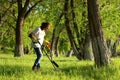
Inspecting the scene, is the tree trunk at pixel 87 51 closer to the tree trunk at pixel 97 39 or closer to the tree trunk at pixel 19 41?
the tree trunk at pixel 19 41

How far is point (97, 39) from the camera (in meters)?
14.6

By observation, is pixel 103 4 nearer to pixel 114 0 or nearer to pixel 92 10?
pixel 114 0

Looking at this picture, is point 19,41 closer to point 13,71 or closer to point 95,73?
point 13,71

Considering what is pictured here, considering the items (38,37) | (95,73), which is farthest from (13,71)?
(95,73)

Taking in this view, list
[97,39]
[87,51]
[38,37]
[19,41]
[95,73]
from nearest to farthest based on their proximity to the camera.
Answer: [95,73] < [38,37] < [97,39] < [87,51] < [19,41]

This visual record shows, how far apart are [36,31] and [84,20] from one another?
1529cm

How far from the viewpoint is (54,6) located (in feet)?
107

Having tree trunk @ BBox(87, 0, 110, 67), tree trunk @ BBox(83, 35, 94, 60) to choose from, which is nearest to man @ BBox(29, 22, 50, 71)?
tree trunk @ BBox(87, 0, 110, 67)

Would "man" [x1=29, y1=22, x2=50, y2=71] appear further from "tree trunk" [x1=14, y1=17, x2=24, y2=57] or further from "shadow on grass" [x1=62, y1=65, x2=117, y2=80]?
"tree trunk" [x1=14, y1=17, x2=24, y2=57]

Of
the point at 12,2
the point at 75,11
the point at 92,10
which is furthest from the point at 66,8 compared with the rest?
the point at 92,10

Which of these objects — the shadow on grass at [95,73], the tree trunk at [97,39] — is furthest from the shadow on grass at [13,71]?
the tree trunk at [97,39]

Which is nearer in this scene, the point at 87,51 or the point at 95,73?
the point at 95,73

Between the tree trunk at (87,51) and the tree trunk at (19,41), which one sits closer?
the tree trunk at (87,51)

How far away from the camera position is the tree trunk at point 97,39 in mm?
14445
